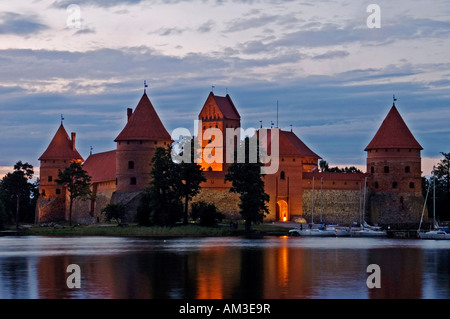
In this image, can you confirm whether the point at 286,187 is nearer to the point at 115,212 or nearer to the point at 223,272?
the point at 115,212

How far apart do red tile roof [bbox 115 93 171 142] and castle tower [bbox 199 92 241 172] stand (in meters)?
8.47

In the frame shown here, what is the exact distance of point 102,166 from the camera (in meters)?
87.5

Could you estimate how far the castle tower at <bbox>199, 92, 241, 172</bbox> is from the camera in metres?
84.3

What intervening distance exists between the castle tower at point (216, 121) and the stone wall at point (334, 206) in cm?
1043

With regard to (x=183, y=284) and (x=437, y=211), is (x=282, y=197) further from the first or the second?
(x=183, y=284)

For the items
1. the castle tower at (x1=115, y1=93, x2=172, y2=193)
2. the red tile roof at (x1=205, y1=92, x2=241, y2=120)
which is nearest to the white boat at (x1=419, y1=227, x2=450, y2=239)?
the castle tower at (x1=115, y1=93, x2=172, y2=193)

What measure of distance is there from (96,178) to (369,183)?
82.7ft

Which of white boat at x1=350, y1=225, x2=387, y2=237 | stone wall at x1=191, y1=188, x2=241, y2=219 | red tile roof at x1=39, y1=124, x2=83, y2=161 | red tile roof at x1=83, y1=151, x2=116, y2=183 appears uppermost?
red tile roof at x1=39, y1=124, x2=83, y2=161

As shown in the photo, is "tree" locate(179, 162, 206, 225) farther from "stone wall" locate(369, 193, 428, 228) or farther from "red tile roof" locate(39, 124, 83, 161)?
"red tile roof" locate(39, 124, 83, 161)

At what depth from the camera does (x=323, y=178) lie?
76.9 metres

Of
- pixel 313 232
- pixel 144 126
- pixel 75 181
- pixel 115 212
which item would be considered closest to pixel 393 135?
pixel 313 232
